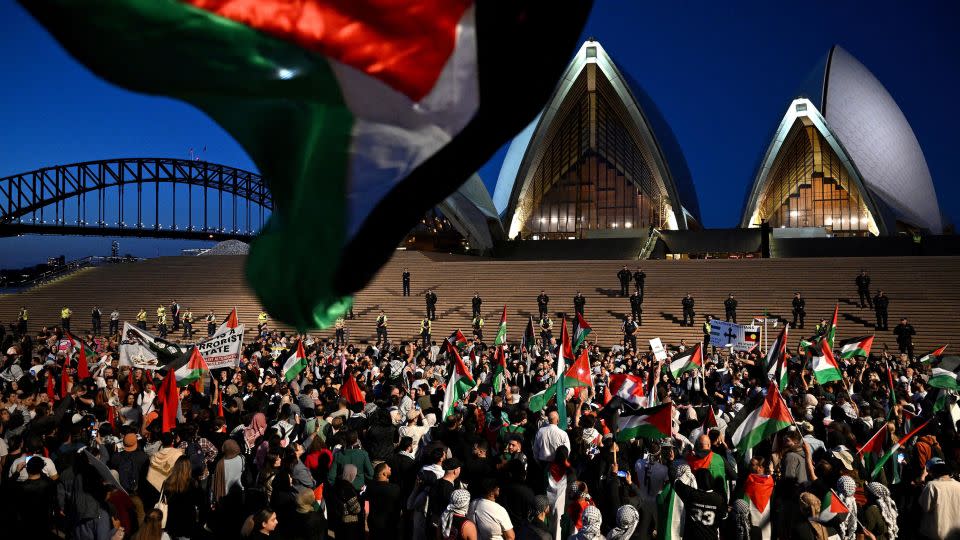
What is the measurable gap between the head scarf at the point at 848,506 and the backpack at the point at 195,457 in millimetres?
4725

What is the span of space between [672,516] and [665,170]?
148 feet

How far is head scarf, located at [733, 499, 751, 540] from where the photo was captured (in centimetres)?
507

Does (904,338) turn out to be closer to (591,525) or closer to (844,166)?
(591,525)

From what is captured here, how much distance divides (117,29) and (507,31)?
3.31 ft

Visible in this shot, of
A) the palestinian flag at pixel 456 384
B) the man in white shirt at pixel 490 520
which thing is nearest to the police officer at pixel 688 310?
the palestinian flag at pixel 456 384

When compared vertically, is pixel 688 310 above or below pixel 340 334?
above

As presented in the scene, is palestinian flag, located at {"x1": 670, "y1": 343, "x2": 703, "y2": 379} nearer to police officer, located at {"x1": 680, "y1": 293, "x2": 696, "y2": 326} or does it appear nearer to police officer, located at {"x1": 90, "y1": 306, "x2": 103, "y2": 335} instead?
police officer, located at {"x1": 680, "y1": 293, "x2": 696, "y2": 326}

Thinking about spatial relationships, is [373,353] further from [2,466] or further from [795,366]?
[2,466]

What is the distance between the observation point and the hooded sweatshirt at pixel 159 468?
5.70 m

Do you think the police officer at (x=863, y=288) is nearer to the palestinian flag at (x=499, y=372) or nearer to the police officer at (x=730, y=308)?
the police officer at (x=730, y=308)

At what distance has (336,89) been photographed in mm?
2109

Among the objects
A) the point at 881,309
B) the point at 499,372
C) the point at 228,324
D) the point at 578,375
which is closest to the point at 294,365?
the point at 228,324

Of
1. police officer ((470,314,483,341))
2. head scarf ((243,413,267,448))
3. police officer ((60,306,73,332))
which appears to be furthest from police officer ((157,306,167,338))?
head scarf ((243,413,267,448))

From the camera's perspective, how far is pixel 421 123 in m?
2.06
